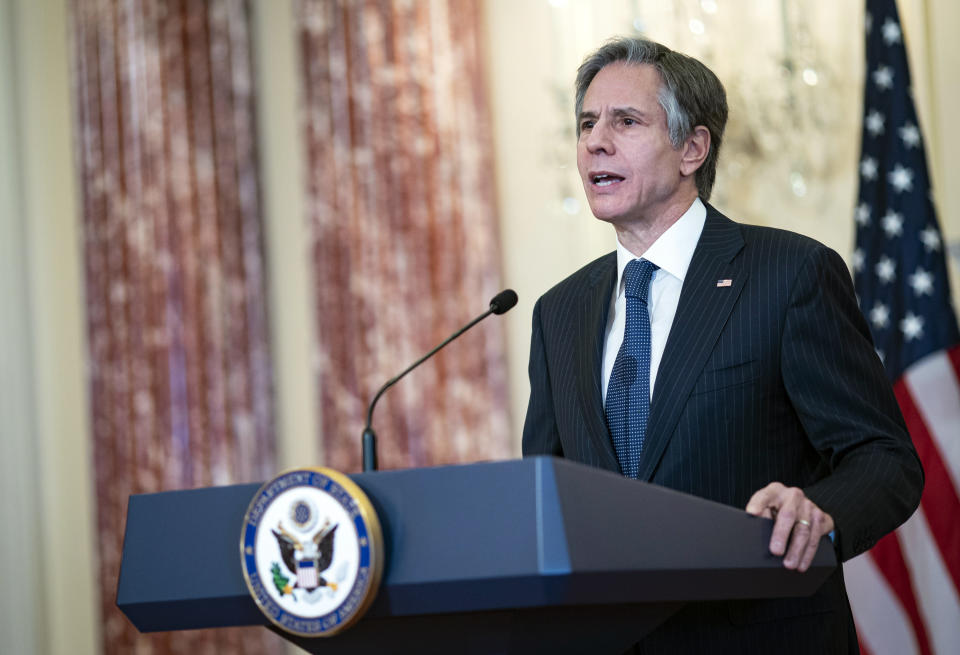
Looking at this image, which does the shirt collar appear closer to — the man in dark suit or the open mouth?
the man in dark suit

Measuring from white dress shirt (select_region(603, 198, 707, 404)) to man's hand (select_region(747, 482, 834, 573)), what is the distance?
561mm

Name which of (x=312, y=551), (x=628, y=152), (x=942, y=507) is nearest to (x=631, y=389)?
(x=628, y=152)

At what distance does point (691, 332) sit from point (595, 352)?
0.25 metres

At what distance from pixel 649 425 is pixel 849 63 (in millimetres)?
3515

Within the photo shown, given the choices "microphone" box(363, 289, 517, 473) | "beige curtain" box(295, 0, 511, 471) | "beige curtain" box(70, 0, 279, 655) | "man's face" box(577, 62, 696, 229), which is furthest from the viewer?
"beige curtain" box(70, 0, 279, 655)

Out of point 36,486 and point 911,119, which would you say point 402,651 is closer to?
point 911,119

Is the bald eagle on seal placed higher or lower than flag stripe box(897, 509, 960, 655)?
higher

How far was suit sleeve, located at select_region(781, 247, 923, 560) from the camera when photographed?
68.2 inches

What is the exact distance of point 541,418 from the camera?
2.32 metres

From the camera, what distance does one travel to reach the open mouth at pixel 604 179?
226 centimetres

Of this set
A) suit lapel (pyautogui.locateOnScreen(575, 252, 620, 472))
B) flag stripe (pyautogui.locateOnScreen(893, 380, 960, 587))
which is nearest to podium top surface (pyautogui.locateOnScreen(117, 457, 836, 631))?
suit lapel (pyautogui.locateOnScreen(575, 252, 620, 472))

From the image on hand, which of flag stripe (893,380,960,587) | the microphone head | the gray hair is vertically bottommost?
flag stripe (893,380,960,587)

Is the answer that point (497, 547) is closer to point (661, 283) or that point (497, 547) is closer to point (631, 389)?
point (631, 389)

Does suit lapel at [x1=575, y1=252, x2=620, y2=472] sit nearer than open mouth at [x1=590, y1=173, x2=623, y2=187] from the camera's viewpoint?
Yes
